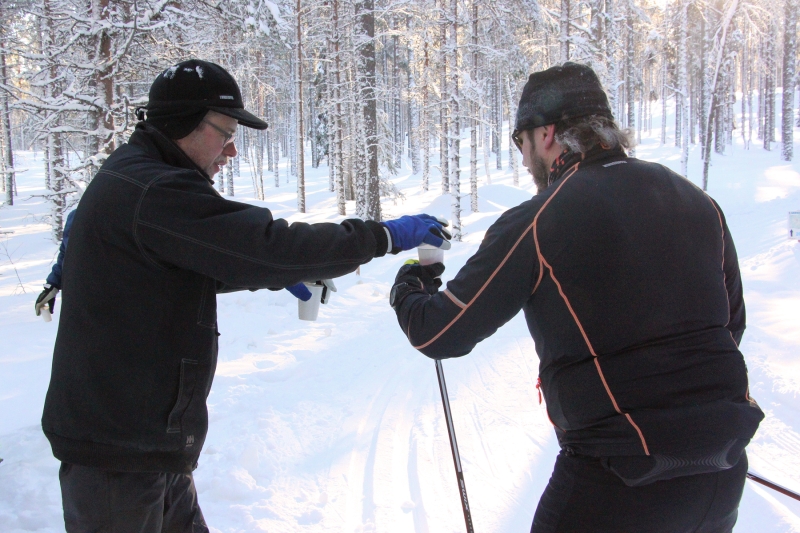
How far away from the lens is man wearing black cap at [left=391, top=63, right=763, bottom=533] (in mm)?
1678

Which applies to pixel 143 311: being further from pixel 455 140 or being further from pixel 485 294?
pixel 455 140

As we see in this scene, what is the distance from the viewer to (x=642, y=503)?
171 centimetres

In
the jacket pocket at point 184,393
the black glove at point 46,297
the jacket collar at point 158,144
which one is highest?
the jacket collar at point 158,144

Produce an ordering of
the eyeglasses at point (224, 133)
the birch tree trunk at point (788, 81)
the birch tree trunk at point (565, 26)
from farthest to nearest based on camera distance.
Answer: the birch tree trunk at point (788, 81) → the birch tree trunk at point (565, 26) → the eyeglasses at point (224, 133)

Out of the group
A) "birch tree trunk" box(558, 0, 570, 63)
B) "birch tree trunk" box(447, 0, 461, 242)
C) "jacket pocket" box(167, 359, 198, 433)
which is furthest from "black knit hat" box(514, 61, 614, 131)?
"birch tree trunk" box(558, 0, 570, 63)

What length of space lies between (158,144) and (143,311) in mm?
666

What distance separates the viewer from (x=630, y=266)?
170 centimetres

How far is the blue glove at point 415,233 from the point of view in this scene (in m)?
2.31

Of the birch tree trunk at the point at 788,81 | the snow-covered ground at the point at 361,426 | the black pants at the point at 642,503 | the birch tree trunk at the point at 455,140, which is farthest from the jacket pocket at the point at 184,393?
the birch tree trunk at the point at 788,81

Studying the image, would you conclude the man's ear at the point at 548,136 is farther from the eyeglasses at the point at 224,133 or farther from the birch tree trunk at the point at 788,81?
the birch tree trunk at the point at 788,81

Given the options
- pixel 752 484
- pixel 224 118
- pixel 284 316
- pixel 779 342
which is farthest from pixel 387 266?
pixel 224 118

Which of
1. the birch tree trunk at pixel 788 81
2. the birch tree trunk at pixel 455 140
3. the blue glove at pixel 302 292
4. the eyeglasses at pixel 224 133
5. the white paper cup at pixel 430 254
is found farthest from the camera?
the birch tree trunk at pixel 788 81

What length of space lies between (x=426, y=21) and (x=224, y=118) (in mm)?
18307

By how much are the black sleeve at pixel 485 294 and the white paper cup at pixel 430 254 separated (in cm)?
51
